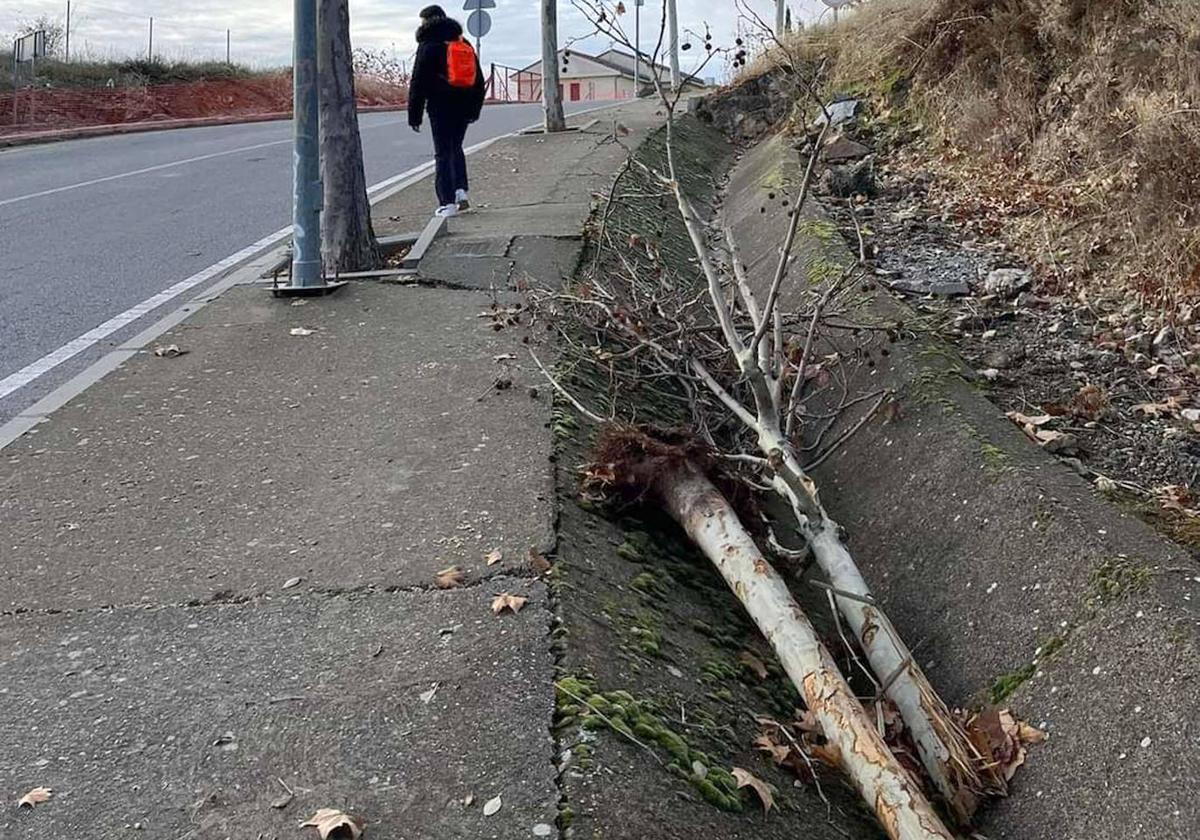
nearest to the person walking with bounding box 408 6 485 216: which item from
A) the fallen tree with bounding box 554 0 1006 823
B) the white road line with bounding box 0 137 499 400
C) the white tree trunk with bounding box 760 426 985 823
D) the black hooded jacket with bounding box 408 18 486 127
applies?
the black hooded jacket with bounding box 408 18 486 127

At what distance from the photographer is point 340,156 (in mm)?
7770

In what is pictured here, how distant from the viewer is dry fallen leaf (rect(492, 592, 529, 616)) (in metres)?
3.43

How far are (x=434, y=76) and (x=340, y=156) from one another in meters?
2.07

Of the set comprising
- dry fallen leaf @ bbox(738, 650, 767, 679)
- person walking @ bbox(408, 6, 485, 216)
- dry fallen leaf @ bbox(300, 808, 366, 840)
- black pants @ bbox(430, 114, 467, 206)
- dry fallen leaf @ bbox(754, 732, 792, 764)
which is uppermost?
person walking @ bbox(408, 6, 485, 216)

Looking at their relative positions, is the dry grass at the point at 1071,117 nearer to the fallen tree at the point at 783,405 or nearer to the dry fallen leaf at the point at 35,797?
the fallen tree at the point at 783,405

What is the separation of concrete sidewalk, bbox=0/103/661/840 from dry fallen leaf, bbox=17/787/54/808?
0.02 metres

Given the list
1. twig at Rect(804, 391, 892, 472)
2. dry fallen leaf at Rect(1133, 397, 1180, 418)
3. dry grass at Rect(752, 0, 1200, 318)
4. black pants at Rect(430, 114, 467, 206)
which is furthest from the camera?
black pants at Rect(430, 114, 467, 206)

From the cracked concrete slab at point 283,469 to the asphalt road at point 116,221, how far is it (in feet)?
2.66

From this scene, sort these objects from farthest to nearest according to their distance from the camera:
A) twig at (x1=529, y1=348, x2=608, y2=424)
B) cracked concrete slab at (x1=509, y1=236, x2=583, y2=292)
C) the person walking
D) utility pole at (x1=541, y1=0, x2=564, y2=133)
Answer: utility pole at (x1=541, y1=0, x2=564, y2=133), the person walking, cracked concrete slab at (x1=509, y1=236, x2=583, y2=292), twig at (x1=529, y1=348, x2=608, y2=424)

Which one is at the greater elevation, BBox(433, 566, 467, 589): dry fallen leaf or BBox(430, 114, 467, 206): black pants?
BBox(430, 114, 467, 206): black pants

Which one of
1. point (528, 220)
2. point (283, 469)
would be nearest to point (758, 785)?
point (283, 469)

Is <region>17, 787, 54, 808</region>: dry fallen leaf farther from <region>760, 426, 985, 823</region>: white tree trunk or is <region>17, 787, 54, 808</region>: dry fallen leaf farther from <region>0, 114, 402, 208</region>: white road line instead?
<region>0, 114, 402, 208</region>: white road line

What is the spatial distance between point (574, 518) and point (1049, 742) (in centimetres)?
170

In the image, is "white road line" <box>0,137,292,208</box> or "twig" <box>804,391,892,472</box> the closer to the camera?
"twig" <box>804,391,892,472</box>
